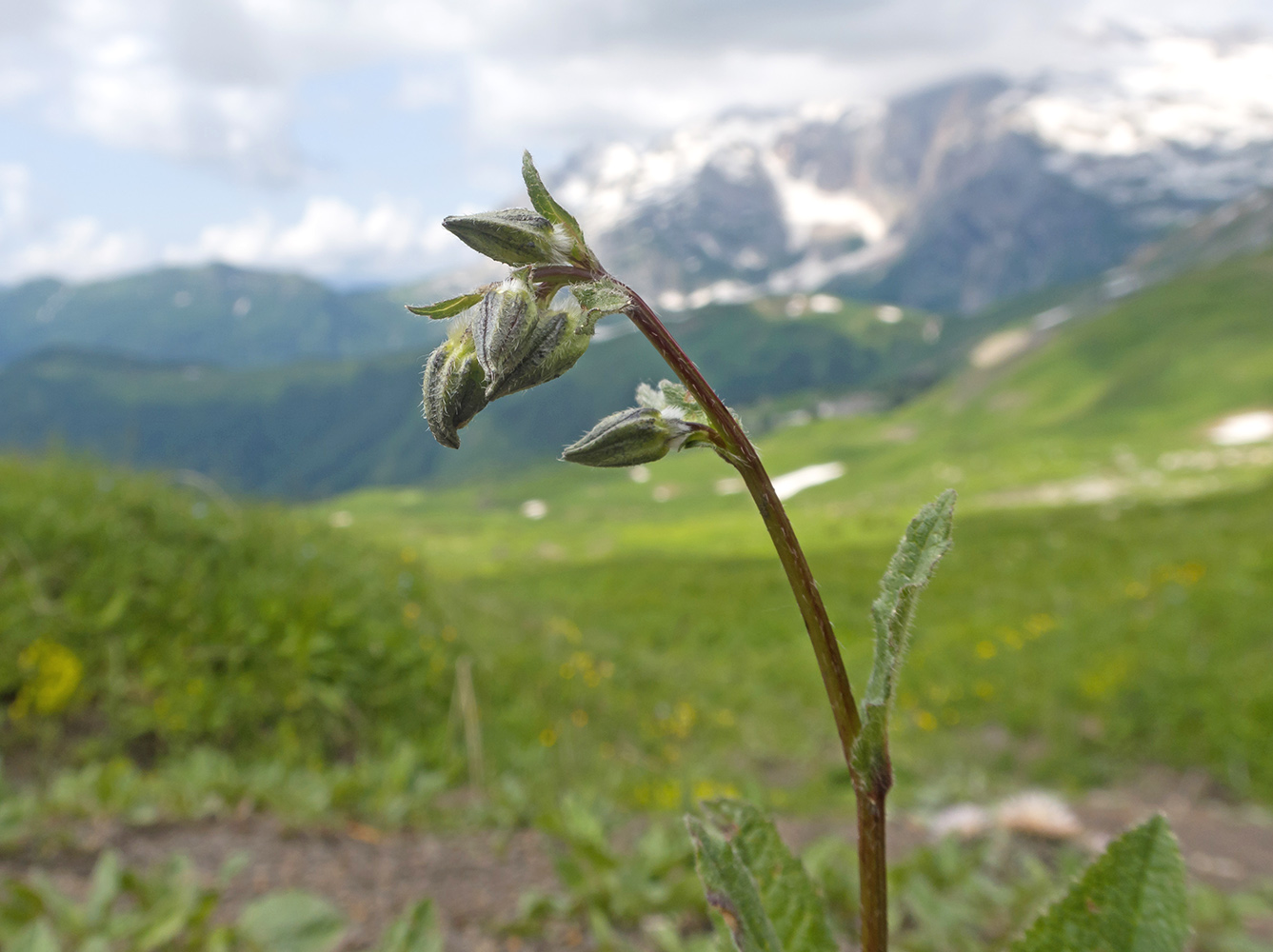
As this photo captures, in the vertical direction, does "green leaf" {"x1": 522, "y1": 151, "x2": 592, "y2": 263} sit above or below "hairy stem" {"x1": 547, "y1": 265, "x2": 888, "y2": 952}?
above

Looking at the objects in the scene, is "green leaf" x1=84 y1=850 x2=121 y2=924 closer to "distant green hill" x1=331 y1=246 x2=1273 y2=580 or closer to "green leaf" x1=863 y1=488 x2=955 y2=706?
"green leaf" x1=863 y1=488 x2=955 y2=706

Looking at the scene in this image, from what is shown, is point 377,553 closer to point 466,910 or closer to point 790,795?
point 790,795

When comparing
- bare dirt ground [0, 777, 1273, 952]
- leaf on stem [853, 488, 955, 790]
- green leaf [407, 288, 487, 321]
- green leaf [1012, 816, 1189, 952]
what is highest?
green leaf [407, 288, 487, 321]

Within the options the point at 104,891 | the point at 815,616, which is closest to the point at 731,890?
the point at 815,616

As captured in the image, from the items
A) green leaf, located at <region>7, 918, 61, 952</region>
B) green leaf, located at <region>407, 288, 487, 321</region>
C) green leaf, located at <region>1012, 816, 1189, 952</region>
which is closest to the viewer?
green leaf, located at <region>1012, 816, 1189, 952</region>

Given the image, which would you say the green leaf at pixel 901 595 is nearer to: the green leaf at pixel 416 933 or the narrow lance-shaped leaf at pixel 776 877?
the narrow lance-shaped leaf at pixel 776 877

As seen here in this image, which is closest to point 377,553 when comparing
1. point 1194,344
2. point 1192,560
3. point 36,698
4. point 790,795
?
point 36,698

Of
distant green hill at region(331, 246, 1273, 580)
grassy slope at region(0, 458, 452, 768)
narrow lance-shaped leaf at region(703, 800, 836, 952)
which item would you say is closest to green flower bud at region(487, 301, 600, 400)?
narrow lance-shaped leaf at region(703, 800, 836, 952)

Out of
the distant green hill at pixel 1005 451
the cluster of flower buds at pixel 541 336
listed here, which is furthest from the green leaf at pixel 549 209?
the distant green hill at pixel 1005 451
